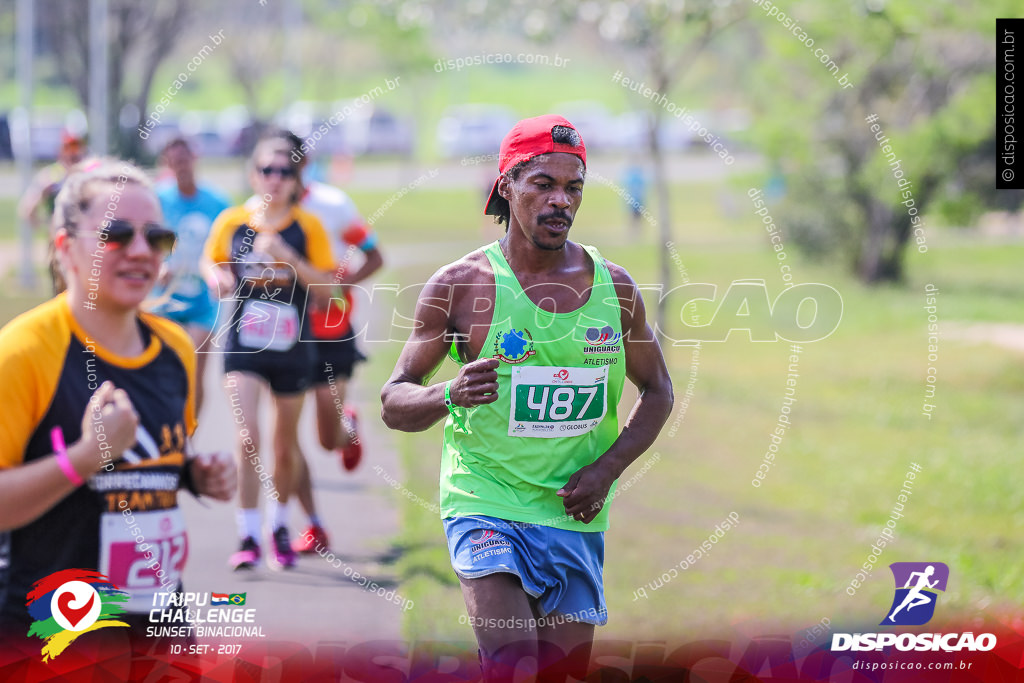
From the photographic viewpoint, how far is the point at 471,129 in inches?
1777

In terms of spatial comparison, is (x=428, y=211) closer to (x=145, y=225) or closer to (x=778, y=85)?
(x=778, y=85)

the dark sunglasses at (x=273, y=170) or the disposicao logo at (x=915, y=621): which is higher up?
the dark sunglasses at (x=273, y=170)

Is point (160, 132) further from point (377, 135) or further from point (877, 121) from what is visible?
point (877, 121)

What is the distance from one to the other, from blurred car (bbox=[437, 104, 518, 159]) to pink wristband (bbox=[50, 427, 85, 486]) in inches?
1467

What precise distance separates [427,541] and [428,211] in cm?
2664

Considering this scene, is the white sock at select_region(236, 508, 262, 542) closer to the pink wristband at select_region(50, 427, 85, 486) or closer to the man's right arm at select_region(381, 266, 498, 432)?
the man's right arm at select_region(381, 266, 498, 432)

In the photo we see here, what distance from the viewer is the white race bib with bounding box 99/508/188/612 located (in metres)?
3.20

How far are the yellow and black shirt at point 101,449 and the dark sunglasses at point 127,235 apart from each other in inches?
7.4

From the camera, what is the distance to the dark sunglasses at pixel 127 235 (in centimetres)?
318

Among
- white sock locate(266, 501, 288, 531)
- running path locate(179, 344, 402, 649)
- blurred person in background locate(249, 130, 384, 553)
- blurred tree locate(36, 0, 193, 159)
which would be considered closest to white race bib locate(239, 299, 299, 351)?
blurred person in background locate(249, 130, 384, 553)

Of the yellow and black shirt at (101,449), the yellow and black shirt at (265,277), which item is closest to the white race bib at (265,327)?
the yellow and black shirt at (265,277)

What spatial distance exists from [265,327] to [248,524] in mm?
1005

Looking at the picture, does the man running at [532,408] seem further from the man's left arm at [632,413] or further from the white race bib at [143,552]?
the white race bib at [143,552]

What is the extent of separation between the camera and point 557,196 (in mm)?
3414
